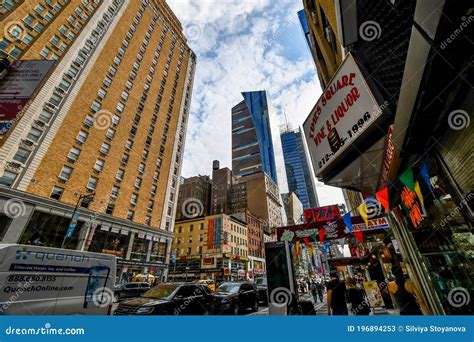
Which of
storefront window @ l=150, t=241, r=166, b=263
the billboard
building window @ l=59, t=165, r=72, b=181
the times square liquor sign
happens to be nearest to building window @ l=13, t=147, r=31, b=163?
building window @ l=59, t=165, r=72, b=181

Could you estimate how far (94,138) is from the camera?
2961 cm

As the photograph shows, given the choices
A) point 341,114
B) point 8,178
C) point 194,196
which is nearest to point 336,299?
point 341,114

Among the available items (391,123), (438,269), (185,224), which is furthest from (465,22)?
(185,224)

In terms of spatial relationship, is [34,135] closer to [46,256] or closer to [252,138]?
[46,256]

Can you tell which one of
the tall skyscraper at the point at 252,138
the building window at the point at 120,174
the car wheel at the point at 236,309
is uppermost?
the tall skyscraper at the point at 252,138

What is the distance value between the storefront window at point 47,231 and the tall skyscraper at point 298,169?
153 m

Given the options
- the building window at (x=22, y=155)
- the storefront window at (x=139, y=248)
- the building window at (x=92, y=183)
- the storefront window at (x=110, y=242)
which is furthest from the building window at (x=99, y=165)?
the storefront window at (x=139, y=248)

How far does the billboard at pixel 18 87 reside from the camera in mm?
8281

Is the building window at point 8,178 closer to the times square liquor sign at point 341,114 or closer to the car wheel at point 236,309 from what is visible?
the car wheel at point 236,309

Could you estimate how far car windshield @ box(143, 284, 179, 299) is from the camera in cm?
870

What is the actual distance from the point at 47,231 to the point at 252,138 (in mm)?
112751

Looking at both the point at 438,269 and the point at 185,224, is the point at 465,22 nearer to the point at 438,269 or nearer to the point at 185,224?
the point at 438,269

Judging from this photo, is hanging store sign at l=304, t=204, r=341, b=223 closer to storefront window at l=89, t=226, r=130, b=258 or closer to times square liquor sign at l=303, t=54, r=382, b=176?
times square liquor sign at l=303, t=54, r=382, b=176

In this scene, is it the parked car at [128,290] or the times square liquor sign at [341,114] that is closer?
the times square liquor sign at [341,114]
